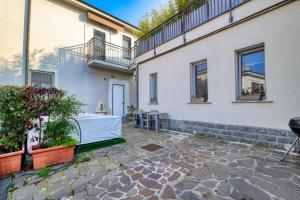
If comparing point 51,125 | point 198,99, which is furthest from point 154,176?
point 198,99

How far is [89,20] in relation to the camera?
8375 millimetres

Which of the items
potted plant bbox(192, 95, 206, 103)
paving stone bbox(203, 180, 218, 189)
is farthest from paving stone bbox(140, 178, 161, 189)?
potted plant bbox(192, 95, 206, 103)

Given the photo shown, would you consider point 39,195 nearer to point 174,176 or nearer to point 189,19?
point 174,176

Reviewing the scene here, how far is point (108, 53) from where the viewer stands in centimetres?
886

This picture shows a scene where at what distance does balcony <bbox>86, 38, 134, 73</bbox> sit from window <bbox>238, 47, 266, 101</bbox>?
252 inches

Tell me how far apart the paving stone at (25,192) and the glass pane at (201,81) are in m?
4.79

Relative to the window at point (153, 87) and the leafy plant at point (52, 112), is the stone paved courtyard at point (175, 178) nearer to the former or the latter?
the leafy plant at point (52, 112)

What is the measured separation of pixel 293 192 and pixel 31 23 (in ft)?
30.9

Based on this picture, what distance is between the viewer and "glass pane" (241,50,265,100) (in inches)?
153

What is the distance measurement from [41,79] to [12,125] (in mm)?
4922

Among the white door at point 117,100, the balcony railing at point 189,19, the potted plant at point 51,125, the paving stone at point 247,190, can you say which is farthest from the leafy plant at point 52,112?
the white door at point 117,100

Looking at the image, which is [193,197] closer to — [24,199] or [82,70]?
[24,199]

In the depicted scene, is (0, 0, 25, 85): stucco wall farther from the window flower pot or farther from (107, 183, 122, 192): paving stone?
the window flower pot

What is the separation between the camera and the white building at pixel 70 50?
6213mm
